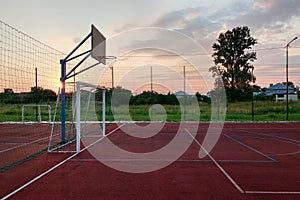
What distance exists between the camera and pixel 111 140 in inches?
439

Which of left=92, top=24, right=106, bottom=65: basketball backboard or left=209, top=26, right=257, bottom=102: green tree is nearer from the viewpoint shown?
left=92, top=24, right=106, bottom=65: basketball backboard

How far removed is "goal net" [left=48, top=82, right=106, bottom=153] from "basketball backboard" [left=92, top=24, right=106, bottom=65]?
3.45 ft

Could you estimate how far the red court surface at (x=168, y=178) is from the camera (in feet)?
15.8

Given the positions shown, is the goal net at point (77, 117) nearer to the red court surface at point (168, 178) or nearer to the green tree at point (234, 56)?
the red court surface at point (168, 178)

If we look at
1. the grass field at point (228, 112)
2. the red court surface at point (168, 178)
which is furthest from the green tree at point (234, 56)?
the red court surface at point (168, 178)

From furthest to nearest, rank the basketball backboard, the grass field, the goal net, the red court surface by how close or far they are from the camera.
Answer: the grass field, the basketball backboard, the goal net, the red court surface

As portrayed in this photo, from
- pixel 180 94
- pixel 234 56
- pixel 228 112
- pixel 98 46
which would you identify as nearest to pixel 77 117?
pixel 98 46

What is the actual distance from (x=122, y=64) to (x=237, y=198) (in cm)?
1615

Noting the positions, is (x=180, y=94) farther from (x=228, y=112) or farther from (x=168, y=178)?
(x=168, y=178)

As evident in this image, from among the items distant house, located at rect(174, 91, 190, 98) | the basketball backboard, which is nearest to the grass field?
distant house, located at rect(174, 91, 190, 98)

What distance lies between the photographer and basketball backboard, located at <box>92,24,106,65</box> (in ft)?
32.8

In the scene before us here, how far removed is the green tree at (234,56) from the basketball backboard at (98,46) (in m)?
19.6

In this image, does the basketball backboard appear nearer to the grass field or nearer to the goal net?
the goal net

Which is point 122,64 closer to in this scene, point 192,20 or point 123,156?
point 192,20
